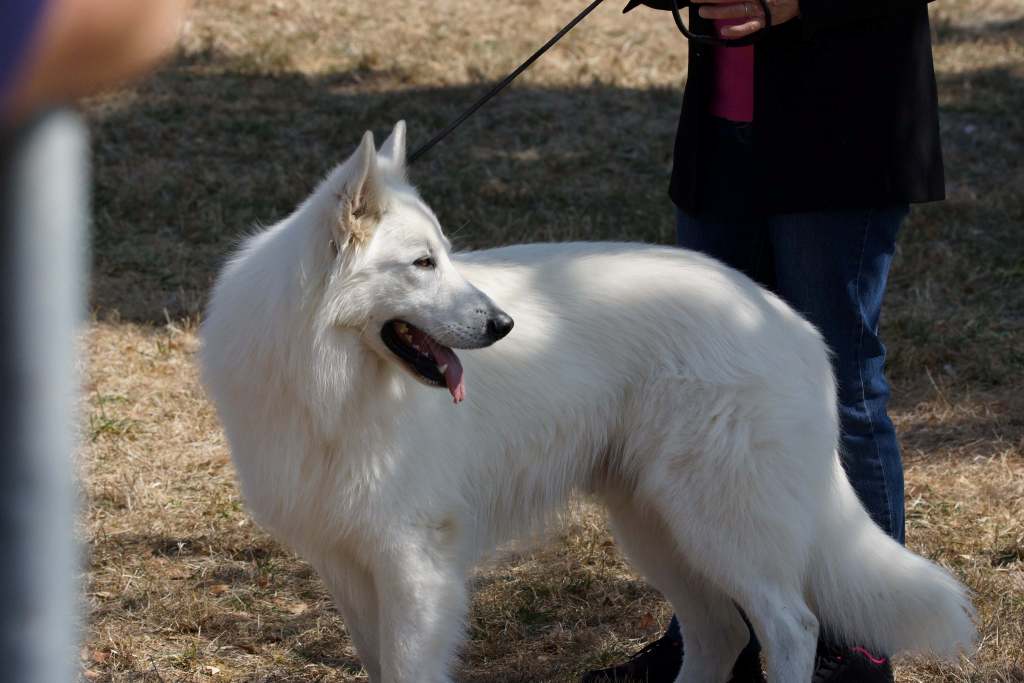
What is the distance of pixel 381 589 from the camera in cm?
290

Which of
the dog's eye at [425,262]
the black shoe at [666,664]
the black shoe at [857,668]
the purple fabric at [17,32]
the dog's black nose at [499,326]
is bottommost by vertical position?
the black shoe at [666,664]

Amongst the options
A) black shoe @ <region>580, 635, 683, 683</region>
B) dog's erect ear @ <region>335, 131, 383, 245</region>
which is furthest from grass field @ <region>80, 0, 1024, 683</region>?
dog's erect ear @ <region>335, 131, 383, 245</region>

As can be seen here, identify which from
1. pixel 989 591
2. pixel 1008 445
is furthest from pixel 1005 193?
pixel 989 591

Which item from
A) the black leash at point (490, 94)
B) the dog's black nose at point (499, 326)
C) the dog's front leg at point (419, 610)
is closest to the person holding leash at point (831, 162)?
the black leash at point (490, 94)

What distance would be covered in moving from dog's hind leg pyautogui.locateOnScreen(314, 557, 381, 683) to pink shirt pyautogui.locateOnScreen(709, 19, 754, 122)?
5.13 feet

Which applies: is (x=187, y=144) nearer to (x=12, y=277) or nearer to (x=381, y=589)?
(x=381, y=589)

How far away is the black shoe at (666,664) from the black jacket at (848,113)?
140 cm

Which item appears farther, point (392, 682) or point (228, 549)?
point (228, 549)

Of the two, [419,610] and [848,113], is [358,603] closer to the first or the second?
[419,610]

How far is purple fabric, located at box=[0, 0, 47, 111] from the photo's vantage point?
0.64m

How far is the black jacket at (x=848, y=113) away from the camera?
9.55 feet

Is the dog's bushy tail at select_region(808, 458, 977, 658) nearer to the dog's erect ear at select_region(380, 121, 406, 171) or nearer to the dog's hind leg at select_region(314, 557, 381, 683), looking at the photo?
the dog's hind leg at select_region(314, 557, 381, 683)

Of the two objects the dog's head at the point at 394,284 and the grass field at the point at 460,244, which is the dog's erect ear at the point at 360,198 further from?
the grass field at the point at 460,244

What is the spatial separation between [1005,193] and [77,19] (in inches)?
320
